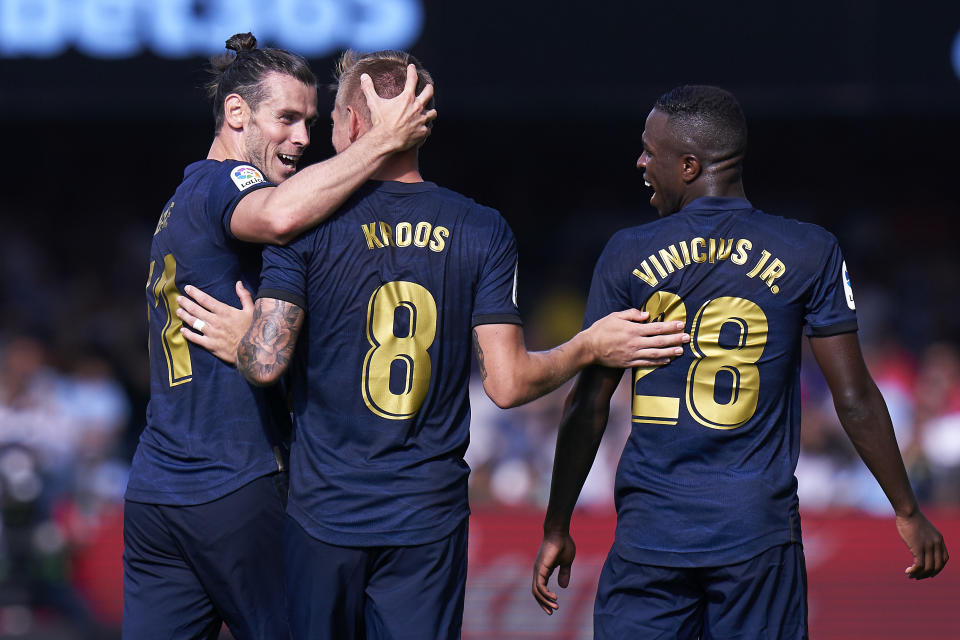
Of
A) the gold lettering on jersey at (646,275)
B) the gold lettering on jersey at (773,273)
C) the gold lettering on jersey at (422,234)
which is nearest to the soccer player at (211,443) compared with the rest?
A: the gold lettering on jersey at (422,234)

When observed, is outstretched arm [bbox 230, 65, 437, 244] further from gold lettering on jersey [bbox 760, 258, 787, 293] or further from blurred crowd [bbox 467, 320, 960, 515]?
blurred crowd [bbox 467, 320, 960, 515]

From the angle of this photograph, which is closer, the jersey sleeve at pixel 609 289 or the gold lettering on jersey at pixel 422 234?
the gold lettering on jersey at pixel 422 234

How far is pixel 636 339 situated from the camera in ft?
12.3

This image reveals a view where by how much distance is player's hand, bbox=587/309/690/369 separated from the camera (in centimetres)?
377

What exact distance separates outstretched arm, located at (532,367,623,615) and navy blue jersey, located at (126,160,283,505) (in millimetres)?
926

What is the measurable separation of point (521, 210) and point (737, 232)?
10.1 metres

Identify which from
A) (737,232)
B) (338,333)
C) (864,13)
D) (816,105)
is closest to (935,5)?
(864,13)

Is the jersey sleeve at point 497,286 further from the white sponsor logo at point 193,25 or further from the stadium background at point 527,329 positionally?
the white sponsor logo at point 193,25

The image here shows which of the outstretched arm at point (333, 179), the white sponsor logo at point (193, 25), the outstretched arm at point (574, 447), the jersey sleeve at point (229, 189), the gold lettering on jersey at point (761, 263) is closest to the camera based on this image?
the outstretched arm at point (333, 179)

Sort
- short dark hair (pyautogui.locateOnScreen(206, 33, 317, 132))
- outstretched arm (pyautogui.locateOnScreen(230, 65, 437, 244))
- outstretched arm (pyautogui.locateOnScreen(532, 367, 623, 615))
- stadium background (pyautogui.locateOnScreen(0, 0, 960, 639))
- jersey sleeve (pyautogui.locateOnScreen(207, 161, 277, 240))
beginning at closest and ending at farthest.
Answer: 1. outstretched arm (pyautogui.locateOnScreen(230, 65, 437, 244))
2. jersey sleeve (pyautogui.locateOnScreen(207, 161, 277, 240))
3. outstretched arm (pyautogui.locateOnScreen(532, 367, 623, 615))
4. short dark hair (pyautogui.locateOnScreen(206, 33, 317, 132))
5. stadium background (pyautogui.locateOnScreen(0, 0, 960, 639))

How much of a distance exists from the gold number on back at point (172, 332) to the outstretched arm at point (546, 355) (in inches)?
37.6

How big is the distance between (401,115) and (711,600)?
5.86 feet

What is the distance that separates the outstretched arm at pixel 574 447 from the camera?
3.98 meters

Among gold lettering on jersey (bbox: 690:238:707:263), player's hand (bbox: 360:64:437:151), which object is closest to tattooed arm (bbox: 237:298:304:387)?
player's hand (bbox: 360:64:437:151)
